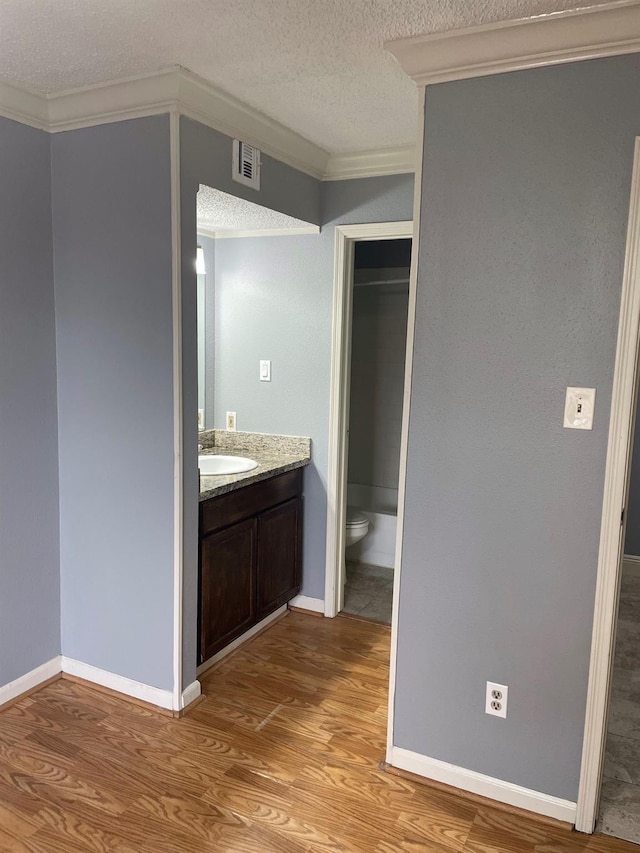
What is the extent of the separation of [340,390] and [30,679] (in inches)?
76.0

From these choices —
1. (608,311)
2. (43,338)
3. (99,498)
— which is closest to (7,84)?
(43,338)

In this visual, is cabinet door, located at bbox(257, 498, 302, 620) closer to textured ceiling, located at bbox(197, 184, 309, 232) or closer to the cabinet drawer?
the cabinet drawer

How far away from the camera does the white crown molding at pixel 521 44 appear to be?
1.76 metres

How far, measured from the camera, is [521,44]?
1.87 m

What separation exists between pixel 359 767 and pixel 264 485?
131 centimetres

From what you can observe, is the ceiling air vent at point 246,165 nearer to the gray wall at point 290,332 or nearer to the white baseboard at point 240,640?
the gray wall at point 290,332

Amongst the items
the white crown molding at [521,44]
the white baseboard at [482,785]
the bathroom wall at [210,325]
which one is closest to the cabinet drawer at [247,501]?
the bathroom wall at [210,325]

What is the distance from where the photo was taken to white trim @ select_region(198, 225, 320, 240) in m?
3.36

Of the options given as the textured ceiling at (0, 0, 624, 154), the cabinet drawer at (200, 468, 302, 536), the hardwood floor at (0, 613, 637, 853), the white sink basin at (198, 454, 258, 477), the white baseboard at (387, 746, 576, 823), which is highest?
the textured ceiling at (0, 0, 624, 154)

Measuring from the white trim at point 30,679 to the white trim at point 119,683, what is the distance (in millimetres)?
41

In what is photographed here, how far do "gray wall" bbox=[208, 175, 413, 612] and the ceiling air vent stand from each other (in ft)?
2.06

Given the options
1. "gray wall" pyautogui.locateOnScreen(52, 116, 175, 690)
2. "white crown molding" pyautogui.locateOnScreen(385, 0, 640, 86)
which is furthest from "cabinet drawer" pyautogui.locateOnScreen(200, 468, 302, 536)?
"white crown molding" pyautogui.locateOnScreen(385, 0, 640, 86)

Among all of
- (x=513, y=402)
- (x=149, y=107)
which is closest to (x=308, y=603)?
(x=513, y=402)

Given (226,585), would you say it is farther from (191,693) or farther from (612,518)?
(612,518)
